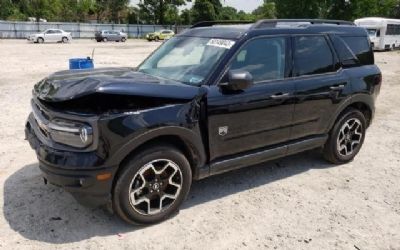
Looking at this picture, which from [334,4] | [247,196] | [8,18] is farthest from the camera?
[334,4]

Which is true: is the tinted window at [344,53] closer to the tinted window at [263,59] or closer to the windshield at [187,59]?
the tinted window at [263,59]

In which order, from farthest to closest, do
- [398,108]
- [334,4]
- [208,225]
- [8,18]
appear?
[334,4] < [8,18] < [398,108] < [208,225]

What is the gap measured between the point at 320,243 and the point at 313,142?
174 centimetres

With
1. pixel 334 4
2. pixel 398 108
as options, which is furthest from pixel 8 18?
pixel 398 108

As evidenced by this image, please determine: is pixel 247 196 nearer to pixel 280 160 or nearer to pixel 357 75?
pixel 280 160

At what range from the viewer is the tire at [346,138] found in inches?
211

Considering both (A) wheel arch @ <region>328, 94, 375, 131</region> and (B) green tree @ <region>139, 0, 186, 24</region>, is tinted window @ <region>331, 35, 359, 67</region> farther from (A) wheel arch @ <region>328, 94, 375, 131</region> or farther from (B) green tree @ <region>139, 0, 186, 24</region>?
Result: (B) green tree @ <region>139, 0, 186, 24</region>

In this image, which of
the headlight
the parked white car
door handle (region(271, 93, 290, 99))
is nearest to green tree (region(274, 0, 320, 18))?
the parked white car

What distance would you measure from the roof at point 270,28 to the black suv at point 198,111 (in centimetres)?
2

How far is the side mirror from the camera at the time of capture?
388cm

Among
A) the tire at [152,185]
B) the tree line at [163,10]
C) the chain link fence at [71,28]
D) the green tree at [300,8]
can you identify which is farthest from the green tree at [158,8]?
the tire at [152,185]

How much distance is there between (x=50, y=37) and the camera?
3944 cm

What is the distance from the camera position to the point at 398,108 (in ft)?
31.4

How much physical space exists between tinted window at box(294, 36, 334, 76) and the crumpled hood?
61.3 inches
